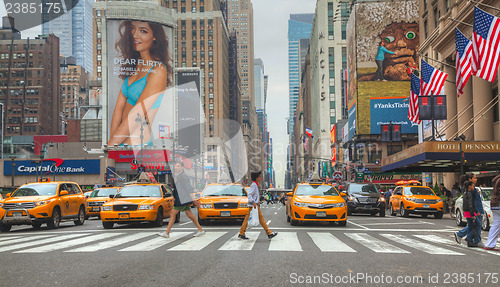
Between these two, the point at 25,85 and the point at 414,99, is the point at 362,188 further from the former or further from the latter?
the point at 25,85

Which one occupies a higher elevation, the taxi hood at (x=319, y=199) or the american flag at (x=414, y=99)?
the american flag at (x=414, y=99)

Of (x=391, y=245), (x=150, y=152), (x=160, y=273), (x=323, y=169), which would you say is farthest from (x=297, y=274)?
(x=323, y=169)

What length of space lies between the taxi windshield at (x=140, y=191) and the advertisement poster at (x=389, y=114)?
59.7 meters

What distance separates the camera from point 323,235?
42.8ft

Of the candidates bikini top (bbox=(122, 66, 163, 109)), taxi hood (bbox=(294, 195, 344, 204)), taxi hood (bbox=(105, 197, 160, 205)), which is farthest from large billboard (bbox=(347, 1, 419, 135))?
taxi hood (bbox=(105, 197, 160, 205))

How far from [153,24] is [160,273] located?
87929 millimetres

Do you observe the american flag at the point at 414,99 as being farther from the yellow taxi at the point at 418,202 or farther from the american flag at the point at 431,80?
the yellow taxi at the point at 418,202

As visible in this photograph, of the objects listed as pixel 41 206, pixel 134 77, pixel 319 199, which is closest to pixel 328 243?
pixel 319 199

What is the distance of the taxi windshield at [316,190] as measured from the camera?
56.6ft

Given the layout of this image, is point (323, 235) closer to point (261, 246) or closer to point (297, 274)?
point (261, 246)

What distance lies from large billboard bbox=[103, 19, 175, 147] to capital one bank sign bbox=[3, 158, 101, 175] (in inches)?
437

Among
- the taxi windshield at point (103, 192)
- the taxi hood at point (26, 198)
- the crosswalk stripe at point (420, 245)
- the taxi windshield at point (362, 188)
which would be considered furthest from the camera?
the taxi windshield at point (103, 192)

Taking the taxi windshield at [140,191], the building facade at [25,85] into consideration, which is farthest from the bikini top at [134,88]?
the taxi windshield at [140,191]

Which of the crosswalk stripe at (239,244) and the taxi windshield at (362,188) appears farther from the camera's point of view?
the taxi windshield at (362,188)
